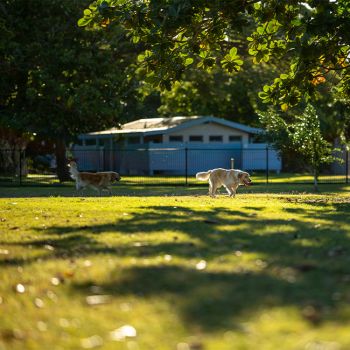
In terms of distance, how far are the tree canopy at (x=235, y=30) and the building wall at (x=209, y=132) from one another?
31.5 meters

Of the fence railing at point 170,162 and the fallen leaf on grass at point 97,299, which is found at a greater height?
the fence railing at point 170,162

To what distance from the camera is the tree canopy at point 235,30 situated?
48.6ft

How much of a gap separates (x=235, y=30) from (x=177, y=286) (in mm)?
10970

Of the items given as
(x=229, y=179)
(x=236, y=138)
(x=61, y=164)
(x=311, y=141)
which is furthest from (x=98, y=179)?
(x=236, y=138)

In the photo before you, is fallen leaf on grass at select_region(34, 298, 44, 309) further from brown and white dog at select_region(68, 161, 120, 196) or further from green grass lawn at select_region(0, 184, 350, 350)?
brown and white dog at select_region(68, 161, 120, 196)

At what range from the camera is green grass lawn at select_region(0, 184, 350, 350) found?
5.46 m

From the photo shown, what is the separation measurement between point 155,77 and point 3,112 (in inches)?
788

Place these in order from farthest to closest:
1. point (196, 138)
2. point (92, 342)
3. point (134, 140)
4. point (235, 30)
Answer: point (134, 140) < point (196, 138) < point (235, 30) < point (92, 342)

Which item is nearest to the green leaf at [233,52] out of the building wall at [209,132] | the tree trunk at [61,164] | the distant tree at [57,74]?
the distant tree at [57,74]

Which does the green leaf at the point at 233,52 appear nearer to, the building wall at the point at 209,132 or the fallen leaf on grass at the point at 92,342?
the fallen leaf on grass at the point at 92,342

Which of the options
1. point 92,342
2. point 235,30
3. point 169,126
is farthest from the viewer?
point 169,126

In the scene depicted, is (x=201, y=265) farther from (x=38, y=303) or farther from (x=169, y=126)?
(x=169, y=126)

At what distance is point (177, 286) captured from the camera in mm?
6875

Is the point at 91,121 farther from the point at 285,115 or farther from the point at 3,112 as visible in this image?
the point at 285,115
